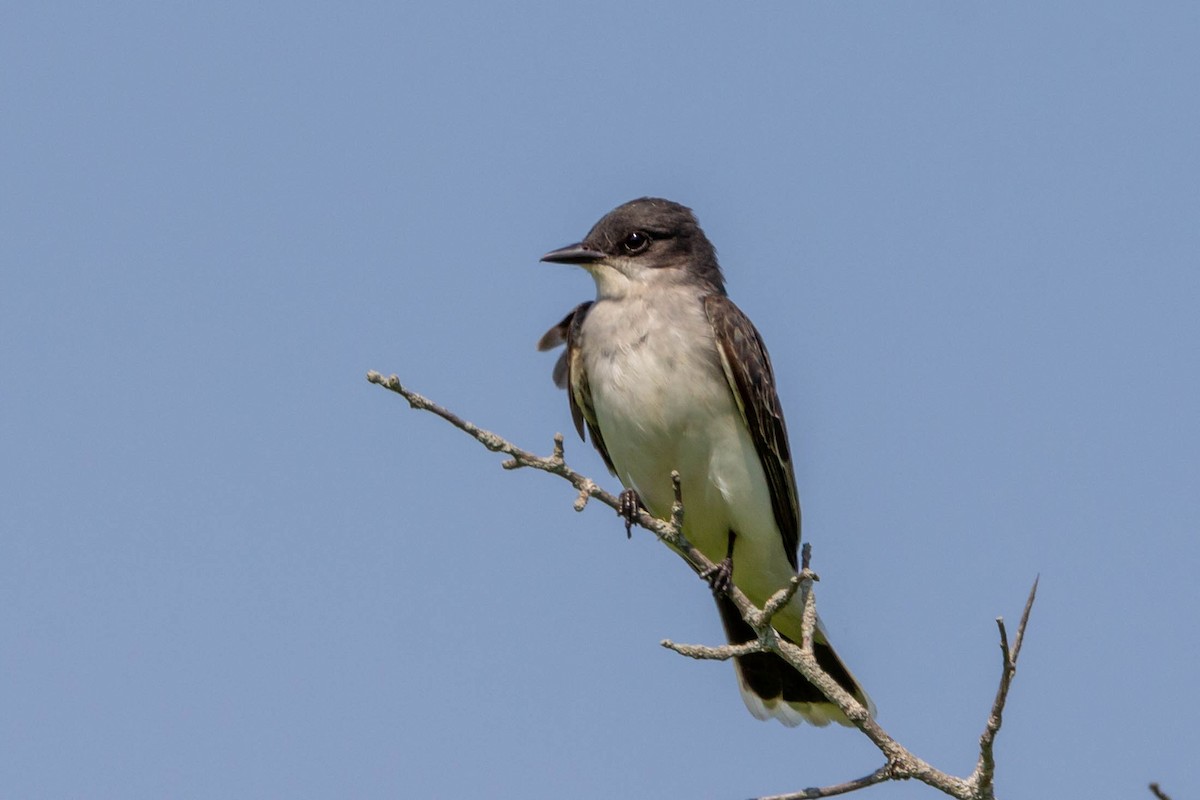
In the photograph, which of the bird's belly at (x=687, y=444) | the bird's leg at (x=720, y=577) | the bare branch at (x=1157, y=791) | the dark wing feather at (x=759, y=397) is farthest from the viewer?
the dark wing feather at (x=759, y=397)

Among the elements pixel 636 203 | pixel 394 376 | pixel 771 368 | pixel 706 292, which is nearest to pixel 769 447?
pixel 771 368

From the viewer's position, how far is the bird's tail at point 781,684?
860cm

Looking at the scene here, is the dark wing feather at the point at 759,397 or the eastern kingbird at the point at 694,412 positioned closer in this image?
the eastern kingbird at the point at 694,412

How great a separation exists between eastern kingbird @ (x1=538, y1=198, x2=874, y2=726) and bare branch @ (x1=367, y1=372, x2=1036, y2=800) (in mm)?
1556

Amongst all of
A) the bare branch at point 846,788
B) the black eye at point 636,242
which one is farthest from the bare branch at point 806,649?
the black eye at point 636,242

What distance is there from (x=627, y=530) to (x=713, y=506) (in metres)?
0.80

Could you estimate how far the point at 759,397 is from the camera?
8.41 m

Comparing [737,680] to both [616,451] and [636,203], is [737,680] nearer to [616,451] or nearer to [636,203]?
[616,451]

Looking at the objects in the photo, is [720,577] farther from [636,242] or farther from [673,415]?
[636,242]

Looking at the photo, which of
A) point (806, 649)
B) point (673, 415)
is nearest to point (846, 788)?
point (806, 649)

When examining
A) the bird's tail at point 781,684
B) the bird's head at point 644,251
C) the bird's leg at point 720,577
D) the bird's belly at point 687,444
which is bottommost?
the bird's tail at point 781,684

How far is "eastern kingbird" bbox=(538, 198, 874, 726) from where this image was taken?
8.23m

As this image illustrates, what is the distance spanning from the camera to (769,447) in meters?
8.55

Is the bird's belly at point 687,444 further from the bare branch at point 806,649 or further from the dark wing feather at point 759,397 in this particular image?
the bare branch at point 806,649
